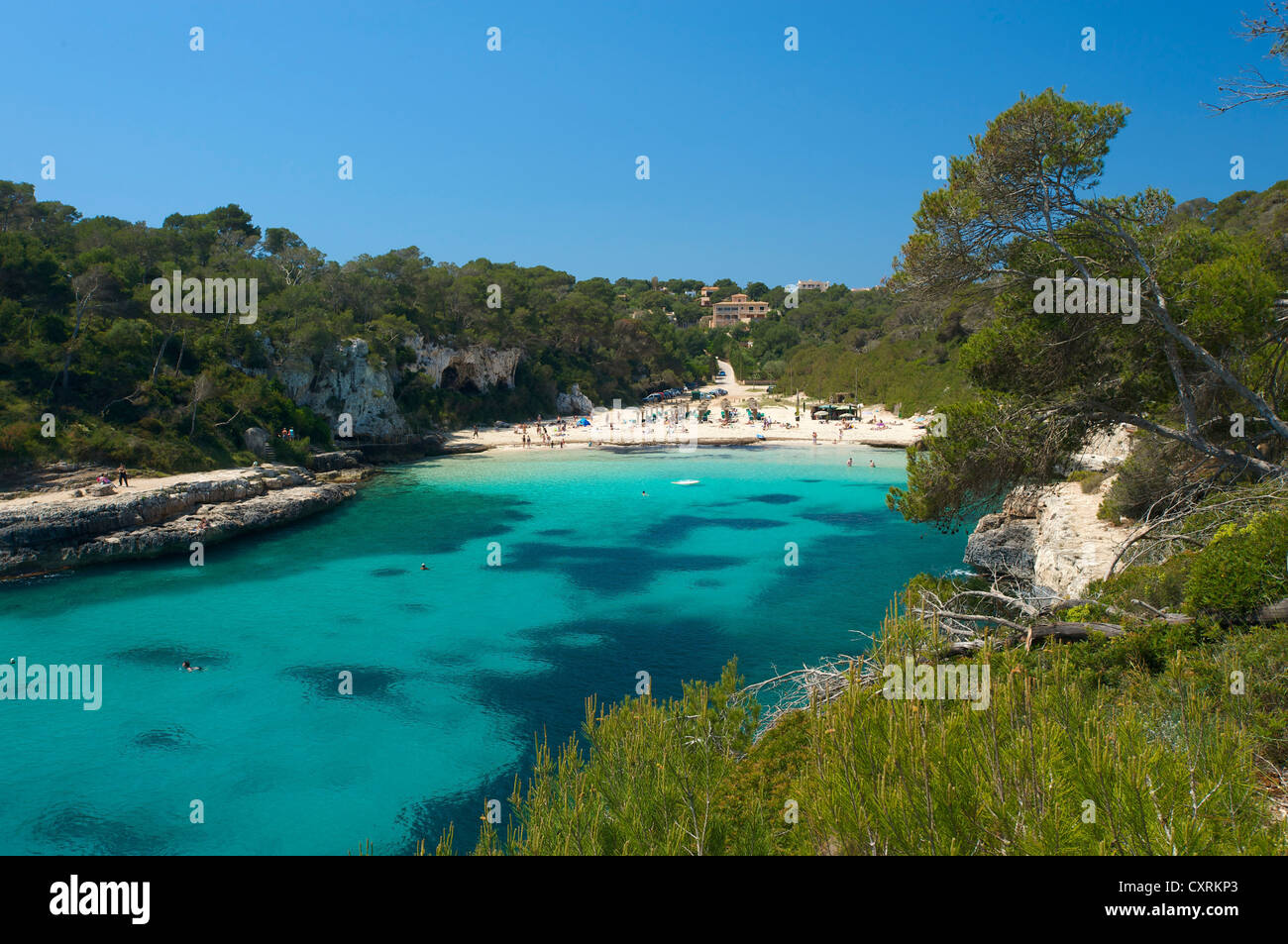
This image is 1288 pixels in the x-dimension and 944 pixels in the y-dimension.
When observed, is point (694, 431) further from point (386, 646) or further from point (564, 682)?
point (564, 682)

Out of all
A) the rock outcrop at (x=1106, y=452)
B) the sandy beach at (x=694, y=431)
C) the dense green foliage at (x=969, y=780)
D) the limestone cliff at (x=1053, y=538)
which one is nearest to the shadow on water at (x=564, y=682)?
the dense green foliage at (x=969, y=780)

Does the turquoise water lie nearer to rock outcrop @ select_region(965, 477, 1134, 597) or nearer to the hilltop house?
rock outcrop @ select_region(965, 477, 1134, 597)

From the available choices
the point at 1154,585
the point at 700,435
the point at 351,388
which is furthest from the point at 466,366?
the point at 1154,585

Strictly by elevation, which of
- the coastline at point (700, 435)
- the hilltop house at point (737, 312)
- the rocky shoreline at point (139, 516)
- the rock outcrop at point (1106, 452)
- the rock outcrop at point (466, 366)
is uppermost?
the hilltop house at point (737, 312)

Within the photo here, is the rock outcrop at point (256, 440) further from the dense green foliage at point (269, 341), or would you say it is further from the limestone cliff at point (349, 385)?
the limestone cliff at point (349, 385)

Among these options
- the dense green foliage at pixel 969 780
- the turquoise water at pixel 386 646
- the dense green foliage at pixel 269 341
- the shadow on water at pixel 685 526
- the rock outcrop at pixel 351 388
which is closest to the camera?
the dense green foliage at pixel 969 780
